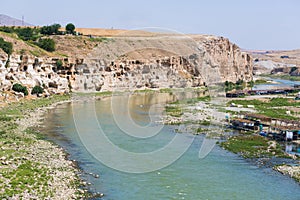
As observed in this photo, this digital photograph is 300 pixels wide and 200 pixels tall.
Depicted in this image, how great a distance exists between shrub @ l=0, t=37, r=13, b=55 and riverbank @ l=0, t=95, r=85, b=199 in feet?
85.8

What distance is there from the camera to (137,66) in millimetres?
82000

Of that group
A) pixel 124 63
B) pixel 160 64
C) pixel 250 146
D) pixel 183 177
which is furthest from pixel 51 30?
pixel 183 177

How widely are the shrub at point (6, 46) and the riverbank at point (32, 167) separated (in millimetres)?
26158

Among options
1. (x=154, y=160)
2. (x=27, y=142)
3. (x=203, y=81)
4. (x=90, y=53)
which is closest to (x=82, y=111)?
(x=27, y=142)

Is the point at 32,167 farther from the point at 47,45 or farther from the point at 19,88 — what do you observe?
the point at 47,45

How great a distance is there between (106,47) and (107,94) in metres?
23.3

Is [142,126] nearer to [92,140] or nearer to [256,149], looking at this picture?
[92,140]

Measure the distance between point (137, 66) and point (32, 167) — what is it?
2386 inches

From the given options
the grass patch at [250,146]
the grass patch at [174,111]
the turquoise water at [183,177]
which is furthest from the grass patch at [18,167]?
the grass patch at [174,111]

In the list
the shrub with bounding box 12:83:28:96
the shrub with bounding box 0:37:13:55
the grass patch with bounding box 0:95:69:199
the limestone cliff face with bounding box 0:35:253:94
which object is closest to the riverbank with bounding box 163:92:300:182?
the grass patch with bounding box 0:95:69:199

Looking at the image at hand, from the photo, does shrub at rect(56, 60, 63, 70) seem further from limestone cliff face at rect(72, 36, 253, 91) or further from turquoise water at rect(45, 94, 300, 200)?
turquoise water at rect(45, 94, 300, 200)

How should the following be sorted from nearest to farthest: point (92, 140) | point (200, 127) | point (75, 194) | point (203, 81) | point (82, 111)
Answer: point (75, 194) < point (92, 140) < point (200, 127) < point (82, 111) < point (203, 81)

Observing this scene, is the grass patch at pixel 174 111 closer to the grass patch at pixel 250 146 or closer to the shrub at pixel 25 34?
the grass patch at pixel 250 146

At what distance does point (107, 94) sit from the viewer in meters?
69.1
